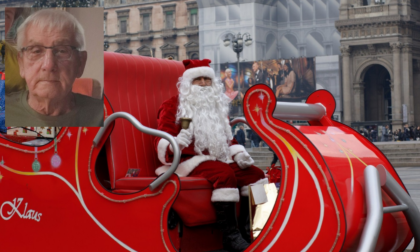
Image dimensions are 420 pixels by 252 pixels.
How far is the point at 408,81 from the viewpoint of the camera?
164 feet

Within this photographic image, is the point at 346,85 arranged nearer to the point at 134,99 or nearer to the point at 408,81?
the point at 408,81

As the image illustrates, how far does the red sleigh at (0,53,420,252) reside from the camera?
11.1 ft

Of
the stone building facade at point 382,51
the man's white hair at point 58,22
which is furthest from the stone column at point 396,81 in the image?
the man's white hair at point 58,22

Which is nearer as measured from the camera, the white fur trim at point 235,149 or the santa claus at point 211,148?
the santa claus at point 211,148

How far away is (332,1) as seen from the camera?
5753 cm

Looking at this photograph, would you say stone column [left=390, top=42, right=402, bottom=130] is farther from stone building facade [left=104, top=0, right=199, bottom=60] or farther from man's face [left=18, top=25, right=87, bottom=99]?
man's face [left=18, top=25, right=87, bottom=99]

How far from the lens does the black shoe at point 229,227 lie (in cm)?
399

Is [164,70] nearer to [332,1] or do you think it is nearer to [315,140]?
[315,140]

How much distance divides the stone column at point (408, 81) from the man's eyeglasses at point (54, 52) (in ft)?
159

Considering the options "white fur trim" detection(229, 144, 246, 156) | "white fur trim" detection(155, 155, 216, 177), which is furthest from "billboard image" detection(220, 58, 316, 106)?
"white fur trim" detection(155, 155, 216, 177)

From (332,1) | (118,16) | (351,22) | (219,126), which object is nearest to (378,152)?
(219,126)

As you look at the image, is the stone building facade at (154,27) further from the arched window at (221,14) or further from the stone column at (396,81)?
the stone column at (396,81)

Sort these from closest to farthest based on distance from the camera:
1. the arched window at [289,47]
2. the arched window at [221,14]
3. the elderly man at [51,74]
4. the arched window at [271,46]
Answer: the elderly man at [51,74] → the arched window at [289,47] → the arched window at [271,46] → the arched window at [221,14]

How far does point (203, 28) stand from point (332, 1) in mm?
11793
